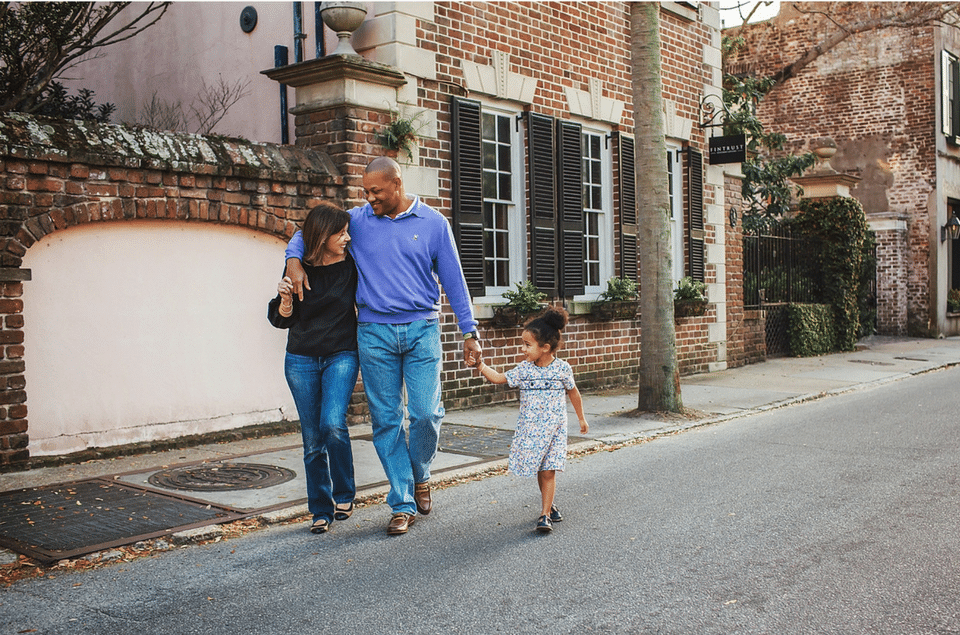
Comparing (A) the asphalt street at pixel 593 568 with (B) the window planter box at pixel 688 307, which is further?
(B) the window planter box at pixel 688 307

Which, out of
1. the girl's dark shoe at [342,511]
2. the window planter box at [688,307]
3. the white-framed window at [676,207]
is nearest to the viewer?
the girl's dark shoe at [342,511]

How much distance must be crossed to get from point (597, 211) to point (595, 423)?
4.07 metres

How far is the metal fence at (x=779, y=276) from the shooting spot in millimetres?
16234

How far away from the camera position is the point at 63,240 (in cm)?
695

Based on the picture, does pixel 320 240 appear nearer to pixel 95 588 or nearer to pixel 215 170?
pixel 95 588

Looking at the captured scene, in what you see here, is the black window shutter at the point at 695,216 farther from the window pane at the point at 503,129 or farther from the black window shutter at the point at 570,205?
the window pane at the point at 503,129

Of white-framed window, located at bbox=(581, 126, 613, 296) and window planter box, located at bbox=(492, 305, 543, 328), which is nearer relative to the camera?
window planter box, located at bbox=(492, 305, 543, 328)

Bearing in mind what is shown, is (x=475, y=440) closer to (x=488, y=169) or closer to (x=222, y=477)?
(x=222, y=477)

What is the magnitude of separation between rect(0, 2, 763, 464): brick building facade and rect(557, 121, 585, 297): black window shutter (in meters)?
0.03

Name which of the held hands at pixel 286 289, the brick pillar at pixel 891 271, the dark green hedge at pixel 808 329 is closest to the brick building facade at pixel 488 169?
the dark green hedge at pixel 808 329

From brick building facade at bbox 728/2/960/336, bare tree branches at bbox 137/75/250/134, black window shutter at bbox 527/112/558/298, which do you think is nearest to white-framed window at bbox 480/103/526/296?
black window shutter at bbox 527/112/558/298

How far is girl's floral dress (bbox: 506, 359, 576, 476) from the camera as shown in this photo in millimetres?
5141

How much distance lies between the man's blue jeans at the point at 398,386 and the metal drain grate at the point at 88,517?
997 mm

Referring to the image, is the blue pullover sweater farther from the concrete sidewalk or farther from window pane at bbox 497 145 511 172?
window pane at bbox 497 145 511 172
